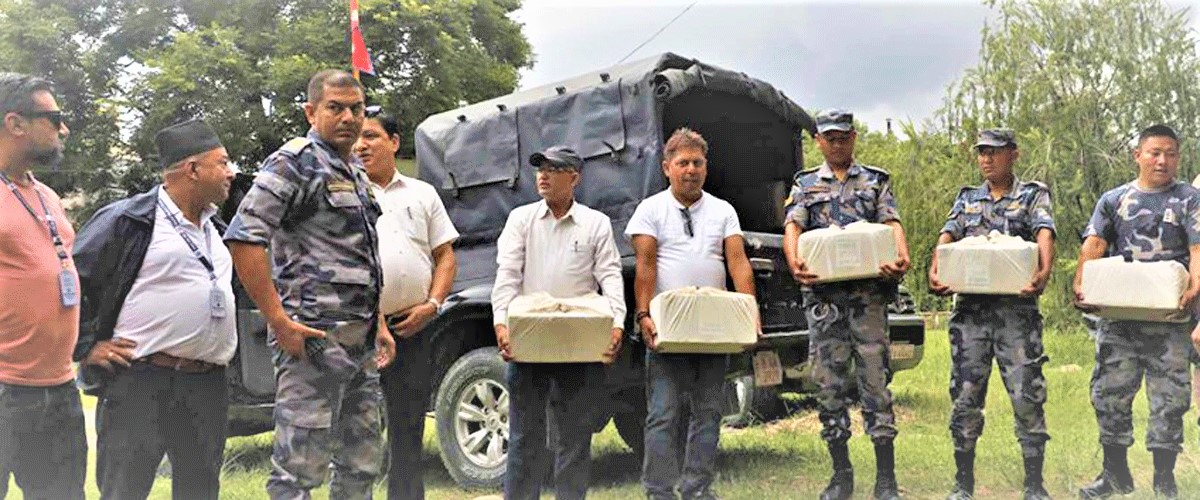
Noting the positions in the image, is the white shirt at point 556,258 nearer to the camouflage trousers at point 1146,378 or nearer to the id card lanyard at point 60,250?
the id card lanyard at point 60,250

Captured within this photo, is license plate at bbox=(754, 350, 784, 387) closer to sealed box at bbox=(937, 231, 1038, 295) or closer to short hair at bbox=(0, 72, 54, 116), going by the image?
sealed box at bbox=(937, 231, 1038, 295)

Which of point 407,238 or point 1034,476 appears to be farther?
point 1034,476

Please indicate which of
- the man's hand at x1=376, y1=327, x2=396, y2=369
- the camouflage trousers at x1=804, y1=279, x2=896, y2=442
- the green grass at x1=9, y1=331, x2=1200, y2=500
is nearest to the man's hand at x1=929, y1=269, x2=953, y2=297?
the camouflage trousers at x1=804, y1=279, x2=896, y2=442

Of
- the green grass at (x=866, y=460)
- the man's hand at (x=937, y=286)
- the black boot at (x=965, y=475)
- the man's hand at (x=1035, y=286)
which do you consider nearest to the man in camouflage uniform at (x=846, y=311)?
the man's hand at (x=937, y=286)

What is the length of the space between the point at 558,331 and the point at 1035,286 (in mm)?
2086

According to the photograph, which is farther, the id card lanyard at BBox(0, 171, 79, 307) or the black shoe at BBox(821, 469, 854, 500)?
the black shoe at BBox(821, 469, 854, 500)

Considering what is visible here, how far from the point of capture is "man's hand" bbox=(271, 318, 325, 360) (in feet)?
9.91

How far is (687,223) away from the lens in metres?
4.18

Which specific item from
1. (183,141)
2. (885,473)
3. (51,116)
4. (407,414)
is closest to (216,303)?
(183,141)

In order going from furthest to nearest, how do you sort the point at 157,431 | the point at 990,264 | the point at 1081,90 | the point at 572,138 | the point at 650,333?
the point at 1081,90, the point at 572,138, the point at 990,264, the point at 650,333, the point at 157,431

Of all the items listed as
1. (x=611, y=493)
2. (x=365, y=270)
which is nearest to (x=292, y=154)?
(x=365, y=270)

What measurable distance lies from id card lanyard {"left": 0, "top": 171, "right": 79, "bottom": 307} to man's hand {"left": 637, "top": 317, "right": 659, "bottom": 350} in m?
2.06

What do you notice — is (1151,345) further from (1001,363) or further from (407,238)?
(407,238)

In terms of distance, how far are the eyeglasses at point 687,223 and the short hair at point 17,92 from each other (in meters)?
2.40
